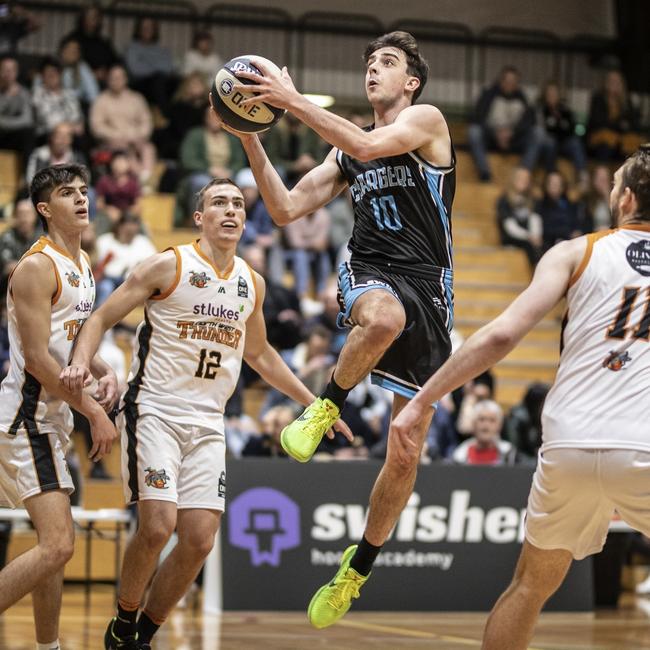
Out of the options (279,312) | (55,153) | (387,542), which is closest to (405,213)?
(387,542)

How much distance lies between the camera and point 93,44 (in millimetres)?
16641

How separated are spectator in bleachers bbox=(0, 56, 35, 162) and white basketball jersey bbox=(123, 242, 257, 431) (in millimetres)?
8484

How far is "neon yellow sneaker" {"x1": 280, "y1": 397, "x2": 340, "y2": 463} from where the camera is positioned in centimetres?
632

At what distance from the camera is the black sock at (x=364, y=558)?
667cm

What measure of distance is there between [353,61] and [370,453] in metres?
9.43

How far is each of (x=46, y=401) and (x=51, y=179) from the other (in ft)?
3.74

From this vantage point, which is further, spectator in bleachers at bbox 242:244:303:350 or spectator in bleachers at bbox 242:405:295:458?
spectator in bleachers at bbox 242:244:303:350

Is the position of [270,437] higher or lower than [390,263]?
lower

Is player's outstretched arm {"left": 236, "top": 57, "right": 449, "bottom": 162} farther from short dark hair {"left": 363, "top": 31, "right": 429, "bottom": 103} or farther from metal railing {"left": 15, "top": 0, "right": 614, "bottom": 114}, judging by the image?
metal railing {"left": 15, "top": 0, "right": 614, "bottom": 114}

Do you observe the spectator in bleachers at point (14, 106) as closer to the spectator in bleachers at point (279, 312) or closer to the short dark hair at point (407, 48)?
the spectator in bleachers at point (279, 312)

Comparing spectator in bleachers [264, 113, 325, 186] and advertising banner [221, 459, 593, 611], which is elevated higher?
spectator in bleachers [264, 113, 325, 186]

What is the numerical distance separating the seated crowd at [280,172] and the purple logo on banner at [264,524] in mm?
967

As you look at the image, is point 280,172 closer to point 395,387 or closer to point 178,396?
point 178,396

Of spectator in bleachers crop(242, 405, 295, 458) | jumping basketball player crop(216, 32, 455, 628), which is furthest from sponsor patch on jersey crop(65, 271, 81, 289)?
spectator in bleachers crop(242, 405, 295, 458)
